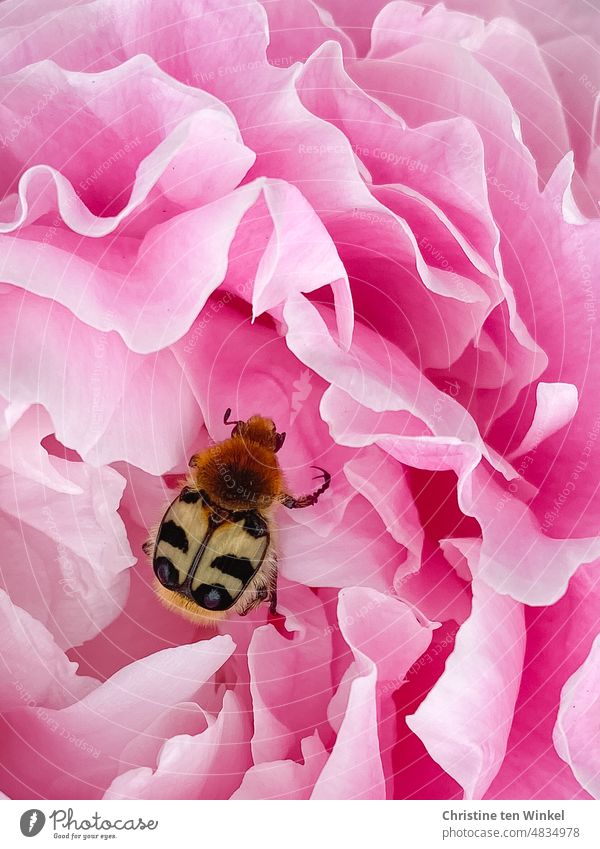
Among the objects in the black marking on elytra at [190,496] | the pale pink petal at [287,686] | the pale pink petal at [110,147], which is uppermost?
the pale pink petal at [110,147]

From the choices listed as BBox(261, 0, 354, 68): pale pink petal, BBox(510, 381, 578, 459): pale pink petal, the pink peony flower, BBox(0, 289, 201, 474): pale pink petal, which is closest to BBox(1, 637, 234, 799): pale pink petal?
the pink peony flower

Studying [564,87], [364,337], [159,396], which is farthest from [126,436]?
[564,87]

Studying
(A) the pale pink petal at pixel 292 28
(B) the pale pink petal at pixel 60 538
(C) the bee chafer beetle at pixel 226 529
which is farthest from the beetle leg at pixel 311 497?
(A) the pale pink petal at pixel 292 28

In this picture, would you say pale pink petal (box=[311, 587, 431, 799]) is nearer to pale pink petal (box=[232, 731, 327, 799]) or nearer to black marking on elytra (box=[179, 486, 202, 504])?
pale pink petal (box=[232, 731, 327, 799])

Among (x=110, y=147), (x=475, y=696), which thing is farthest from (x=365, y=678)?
(x=110, y=147)

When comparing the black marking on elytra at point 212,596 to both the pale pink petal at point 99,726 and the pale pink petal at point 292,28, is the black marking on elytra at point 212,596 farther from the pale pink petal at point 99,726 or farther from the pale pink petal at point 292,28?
the pale pink petal at point 292,28
